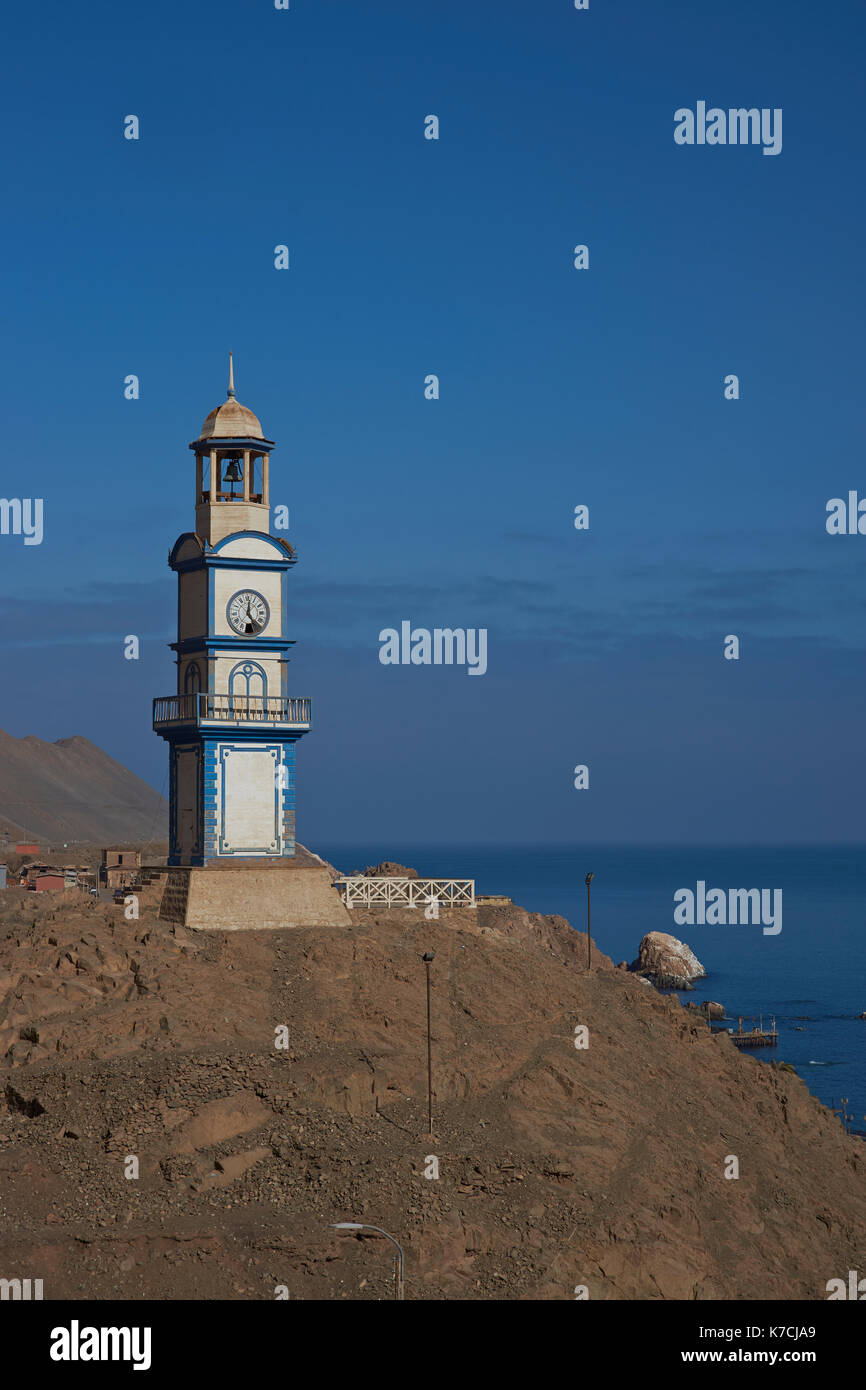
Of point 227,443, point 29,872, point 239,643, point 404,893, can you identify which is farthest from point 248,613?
point 29,872

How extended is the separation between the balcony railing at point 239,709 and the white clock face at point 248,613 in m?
2.06

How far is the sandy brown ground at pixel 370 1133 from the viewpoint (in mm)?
34562

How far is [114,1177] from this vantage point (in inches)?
1432

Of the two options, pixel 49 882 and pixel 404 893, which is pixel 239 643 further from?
pixel 49 882

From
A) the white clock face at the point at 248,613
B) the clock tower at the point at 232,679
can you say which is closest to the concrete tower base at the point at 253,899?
the clock tower at the point at 232,679

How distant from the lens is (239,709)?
48781 mm

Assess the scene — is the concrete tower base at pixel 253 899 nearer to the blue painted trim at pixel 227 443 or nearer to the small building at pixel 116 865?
the blue painted trim at pixel 227 443

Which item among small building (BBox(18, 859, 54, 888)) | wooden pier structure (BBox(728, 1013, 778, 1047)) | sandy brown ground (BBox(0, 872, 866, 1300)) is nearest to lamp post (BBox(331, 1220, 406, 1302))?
sandy brown ground (BBox(0, 872, 866, 1300))

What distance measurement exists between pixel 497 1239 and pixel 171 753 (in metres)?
20.4

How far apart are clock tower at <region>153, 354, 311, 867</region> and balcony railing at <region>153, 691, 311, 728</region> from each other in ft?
0.10

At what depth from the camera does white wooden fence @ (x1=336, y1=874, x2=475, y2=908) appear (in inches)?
1962

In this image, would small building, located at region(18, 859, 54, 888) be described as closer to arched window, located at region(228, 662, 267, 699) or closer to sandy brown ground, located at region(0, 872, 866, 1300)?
arched window, located at region(228, 662, 267, 699)
